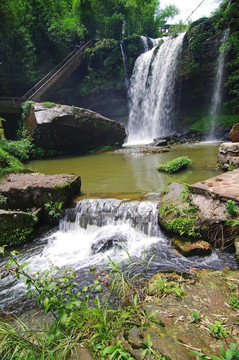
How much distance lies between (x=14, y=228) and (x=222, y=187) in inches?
183

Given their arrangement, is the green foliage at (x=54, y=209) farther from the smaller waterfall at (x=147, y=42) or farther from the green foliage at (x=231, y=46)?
the smaller waterfall at (x=147, y=42)

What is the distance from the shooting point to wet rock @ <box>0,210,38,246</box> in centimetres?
455

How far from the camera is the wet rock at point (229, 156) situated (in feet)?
21.6

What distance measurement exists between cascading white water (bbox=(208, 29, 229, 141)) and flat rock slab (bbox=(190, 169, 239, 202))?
12483 mm

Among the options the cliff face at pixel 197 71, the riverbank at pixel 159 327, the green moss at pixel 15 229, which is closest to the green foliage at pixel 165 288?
the riverbank at pixel 159 327

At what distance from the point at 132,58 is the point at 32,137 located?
14.8 meters

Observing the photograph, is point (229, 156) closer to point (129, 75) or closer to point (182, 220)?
point (182, 220)

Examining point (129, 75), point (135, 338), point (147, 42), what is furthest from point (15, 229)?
point (147, 42)

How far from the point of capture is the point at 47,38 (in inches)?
789

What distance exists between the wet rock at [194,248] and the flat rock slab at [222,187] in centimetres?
93

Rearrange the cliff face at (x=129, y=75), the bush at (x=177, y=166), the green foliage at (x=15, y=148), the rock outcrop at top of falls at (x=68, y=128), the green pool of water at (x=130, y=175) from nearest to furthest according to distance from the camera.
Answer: the green pool of water at (x=130, y=175)
the bush at (x=177, y=166)
the green foliage at (x=15, y=148)
the rock outcrop at top of falls at (x=68, y=128)
the cliff face at (x=129, y=75)

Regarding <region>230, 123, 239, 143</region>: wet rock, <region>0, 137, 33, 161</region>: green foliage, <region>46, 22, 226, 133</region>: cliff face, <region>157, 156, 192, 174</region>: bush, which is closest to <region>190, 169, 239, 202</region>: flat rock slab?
<region>157, 156, 192, 174</region>: bush

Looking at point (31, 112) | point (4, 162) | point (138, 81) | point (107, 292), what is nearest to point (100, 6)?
point (138, 81)

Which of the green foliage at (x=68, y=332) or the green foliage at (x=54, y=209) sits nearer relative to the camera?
the green foliage at (x=68, y=332)
